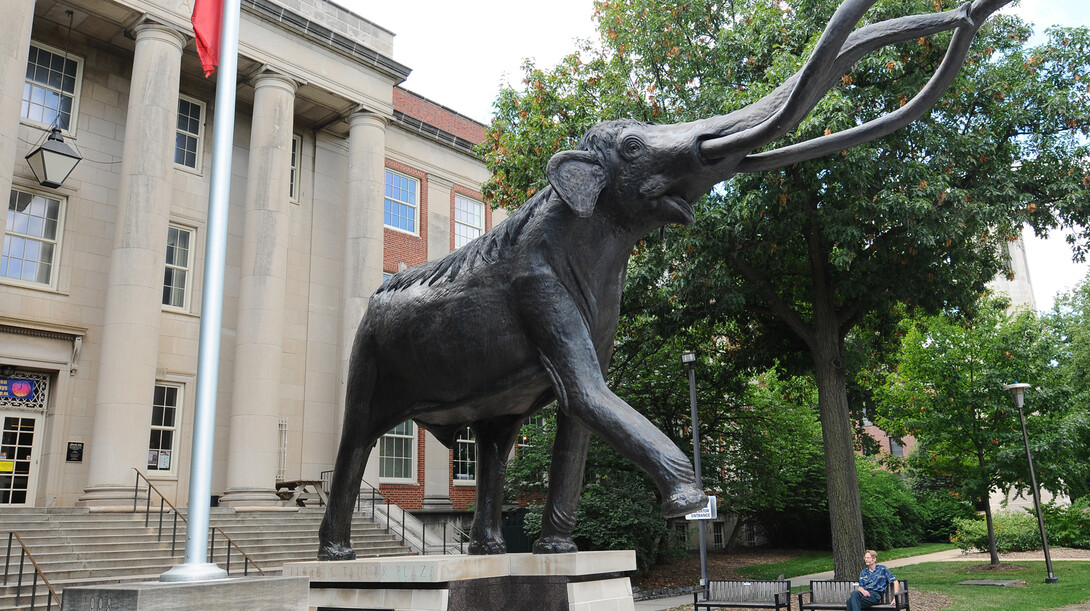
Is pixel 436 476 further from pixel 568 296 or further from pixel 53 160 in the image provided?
pixel 568 296

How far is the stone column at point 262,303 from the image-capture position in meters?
19.6

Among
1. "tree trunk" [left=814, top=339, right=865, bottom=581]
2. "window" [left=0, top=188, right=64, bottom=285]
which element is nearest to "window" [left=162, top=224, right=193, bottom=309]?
"window" [left=0, top=188, right=64, bottom=285]

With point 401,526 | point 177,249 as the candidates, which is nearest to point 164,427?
point 177,249

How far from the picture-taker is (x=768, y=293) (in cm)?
1596

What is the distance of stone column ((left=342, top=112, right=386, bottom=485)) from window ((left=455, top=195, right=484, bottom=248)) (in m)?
5.46

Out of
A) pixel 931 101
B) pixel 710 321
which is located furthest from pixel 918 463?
pixel 931 101

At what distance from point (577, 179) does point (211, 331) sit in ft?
8.30

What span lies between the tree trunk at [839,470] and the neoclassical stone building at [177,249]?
12.4 m

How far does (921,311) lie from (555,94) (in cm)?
909

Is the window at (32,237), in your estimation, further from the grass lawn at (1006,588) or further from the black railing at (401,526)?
the grass lawn at (1006,588)

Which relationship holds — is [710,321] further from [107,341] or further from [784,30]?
[107,341]

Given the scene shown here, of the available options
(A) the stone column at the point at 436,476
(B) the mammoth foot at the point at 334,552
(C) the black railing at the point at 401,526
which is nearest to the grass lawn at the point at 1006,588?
(C) the black railing at the point at 401,526

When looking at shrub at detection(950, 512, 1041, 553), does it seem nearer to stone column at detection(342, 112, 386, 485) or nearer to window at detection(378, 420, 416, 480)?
window at detection(378, 420, 416, 480)

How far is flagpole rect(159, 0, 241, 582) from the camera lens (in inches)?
174
